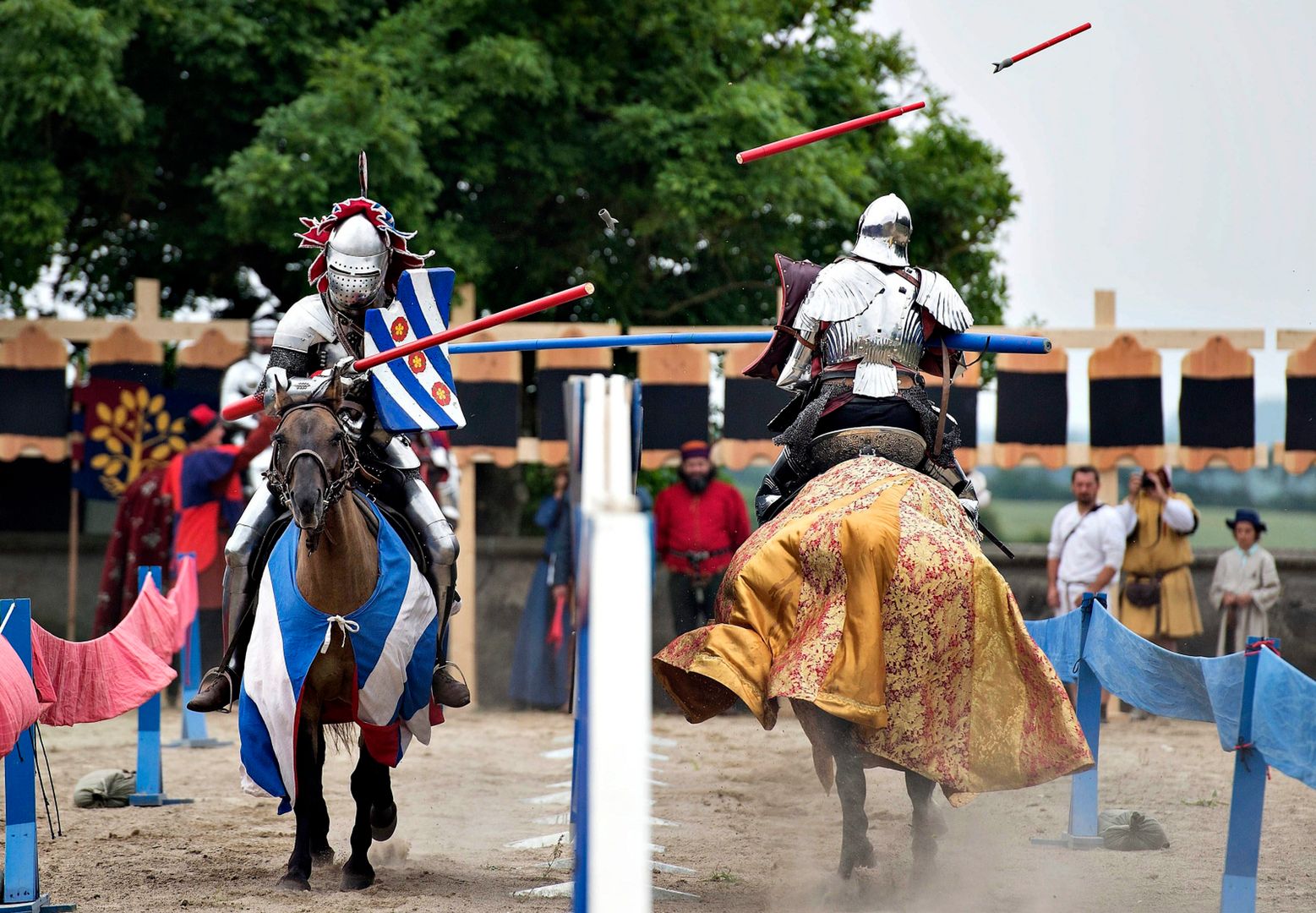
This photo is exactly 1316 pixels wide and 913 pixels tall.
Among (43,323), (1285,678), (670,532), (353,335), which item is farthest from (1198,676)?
(43,323)

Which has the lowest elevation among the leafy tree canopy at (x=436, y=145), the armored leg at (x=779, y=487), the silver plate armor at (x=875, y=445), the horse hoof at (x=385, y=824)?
the horse hoof at (x=385, y=824)

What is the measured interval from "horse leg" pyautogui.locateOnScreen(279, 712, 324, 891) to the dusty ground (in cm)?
10

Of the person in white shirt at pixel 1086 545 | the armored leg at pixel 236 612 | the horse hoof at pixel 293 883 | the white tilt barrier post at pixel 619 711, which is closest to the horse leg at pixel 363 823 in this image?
the horse hoof at pixel 293 883

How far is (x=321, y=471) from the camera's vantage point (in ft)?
17.8

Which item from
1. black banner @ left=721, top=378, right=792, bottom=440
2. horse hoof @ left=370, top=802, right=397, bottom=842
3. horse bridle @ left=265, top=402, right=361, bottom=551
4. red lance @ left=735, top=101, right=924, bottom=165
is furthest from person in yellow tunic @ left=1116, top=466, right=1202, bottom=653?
horse bridle @ left=265, top=402, right=361, bottom=551

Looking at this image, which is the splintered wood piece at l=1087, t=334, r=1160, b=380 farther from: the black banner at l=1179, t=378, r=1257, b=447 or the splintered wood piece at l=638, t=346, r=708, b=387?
the splintered wood piece at l=638, t=346, r=708, b=387

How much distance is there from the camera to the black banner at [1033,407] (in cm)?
1249

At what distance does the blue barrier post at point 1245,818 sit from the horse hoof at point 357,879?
3045mm

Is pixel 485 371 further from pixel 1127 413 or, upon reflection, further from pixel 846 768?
pixel 846 768

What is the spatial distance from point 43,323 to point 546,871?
784 cm

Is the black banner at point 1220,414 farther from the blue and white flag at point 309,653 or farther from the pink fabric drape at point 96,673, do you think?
the pink fabric drape at point 96,673

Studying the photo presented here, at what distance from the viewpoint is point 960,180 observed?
51.9 feet

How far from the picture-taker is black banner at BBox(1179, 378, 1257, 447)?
12.4m

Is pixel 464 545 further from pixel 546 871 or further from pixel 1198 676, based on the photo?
pixel 1198 676
